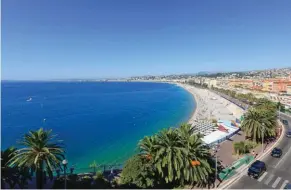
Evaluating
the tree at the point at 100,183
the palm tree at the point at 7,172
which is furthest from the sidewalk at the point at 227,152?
the palm tree at the point at 7,172

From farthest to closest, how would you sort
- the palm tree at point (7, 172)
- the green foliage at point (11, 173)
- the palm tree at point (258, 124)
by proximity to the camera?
the palm tree at point (258, 124), the green foliage at point (11, 173), the palm tree at point (7, 172)

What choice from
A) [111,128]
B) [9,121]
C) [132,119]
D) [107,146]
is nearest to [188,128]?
[107,146]

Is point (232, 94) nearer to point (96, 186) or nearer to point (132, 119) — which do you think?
point (132, 119)

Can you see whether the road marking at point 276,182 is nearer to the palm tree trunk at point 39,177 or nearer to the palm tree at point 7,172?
the palm tree trunk at point 39,177

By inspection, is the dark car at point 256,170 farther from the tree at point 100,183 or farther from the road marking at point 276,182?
the tree at point 100,183

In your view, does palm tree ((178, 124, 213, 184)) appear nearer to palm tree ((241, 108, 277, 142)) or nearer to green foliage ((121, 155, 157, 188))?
green foliage ((121, 155, 157, 188))

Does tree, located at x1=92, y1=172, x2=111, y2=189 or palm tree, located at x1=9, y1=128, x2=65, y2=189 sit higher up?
palm tree, located at x1=9, y1=128, x2=65, y2=189

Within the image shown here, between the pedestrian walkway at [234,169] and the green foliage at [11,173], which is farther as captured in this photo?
the pedestrian walkway at [234,169]

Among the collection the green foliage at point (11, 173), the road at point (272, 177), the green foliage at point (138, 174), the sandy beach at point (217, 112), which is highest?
the green foliage at point (11, 173)

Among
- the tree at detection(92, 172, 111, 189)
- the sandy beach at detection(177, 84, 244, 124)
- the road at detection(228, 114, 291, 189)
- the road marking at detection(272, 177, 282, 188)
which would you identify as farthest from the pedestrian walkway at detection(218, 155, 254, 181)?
the sandy beach at detection(177, 84, 244, 124)

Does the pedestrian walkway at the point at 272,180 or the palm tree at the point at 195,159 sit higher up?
the palm tree at the point at 195,159

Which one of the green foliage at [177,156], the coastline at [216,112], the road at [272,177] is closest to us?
the green foliage at [177,156]
